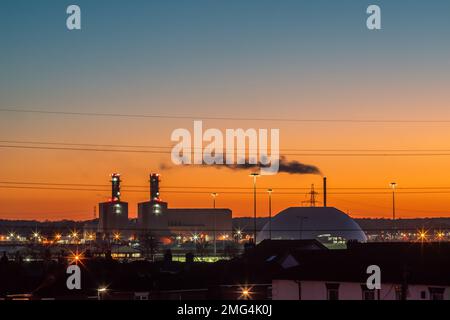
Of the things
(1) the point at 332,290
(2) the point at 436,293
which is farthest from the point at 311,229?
(2) the point at 436,293

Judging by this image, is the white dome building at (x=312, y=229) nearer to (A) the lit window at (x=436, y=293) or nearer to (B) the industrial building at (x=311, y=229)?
(B) the industrial building at (x=311, y=229)

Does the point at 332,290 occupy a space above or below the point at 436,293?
below

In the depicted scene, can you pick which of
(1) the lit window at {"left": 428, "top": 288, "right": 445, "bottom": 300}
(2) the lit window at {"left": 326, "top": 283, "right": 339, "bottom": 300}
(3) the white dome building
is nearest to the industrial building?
(3) the white dome building

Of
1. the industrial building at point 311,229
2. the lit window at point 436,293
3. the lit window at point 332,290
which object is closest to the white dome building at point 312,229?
the industrial building at point 311,229

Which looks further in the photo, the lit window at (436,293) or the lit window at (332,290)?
the lit window at (332,290)

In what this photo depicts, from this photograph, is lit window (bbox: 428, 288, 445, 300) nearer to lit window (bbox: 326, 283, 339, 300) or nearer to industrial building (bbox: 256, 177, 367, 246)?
lit window (bbox: 326, 283, 339, 300)

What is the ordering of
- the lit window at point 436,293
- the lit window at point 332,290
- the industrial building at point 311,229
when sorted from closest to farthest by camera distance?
the lit window at point 436,293 < the lit window at point 332,290 < the industrial building at point 311,229

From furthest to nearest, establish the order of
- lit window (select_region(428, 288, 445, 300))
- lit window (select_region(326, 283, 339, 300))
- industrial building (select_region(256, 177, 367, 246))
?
industrial building (select_region(256, 177, 367, 246)) → lit window (select_region(326, 283, 339, 300)) → lit window (select_region(428, 288, 445, 300))

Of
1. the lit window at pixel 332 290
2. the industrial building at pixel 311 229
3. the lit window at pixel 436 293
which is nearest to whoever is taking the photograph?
the lit window at pixel 436 293

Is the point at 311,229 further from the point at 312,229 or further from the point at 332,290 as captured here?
the point at 332,290

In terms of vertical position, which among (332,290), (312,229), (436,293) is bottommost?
(312,229)

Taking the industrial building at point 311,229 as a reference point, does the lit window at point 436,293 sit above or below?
above
